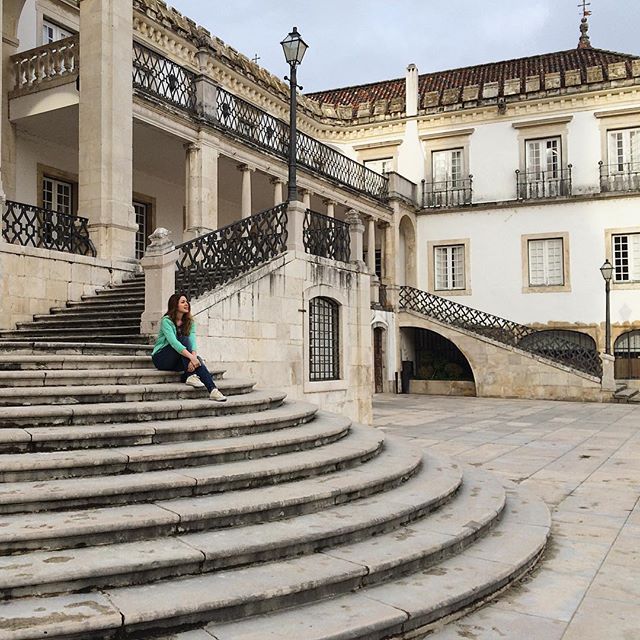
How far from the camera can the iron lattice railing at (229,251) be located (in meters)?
9.63

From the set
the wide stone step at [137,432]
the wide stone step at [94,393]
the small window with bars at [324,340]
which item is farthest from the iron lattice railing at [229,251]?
the wide stone step at [137,432]

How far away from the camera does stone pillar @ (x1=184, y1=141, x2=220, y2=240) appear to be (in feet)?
51.0

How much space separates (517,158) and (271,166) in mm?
12515

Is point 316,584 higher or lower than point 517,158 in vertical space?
lower

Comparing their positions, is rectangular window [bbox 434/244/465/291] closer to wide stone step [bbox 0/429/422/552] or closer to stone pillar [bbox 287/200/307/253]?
stone pillar [bbox 287/200/307/253]

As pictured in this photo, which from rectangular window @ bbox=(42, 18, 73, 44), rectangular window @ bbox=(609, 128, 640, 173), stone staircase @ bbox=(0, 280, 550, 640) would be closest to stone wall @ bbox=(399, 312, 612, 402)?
rectangular window @ bbox=(609, 128, 640, 173)

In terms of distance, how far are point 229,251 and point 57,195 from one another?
709cm

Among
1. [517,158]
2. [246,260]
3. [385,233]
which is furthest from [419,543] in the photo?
[517,158]

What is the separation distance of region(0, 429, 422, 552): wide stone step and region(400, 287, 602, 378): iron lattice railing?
60.3 ft

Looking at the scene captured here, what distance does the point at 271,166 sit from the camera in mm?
18500

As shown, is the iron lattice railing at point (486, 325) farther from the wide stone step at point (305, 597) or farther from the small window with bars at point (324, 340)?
the wide stone step at point (305, 597)

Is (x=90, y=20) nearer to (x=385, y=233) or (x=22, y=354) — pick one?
(x=22, y=354)

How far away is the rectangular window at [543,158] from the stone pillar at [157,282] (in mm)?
20850

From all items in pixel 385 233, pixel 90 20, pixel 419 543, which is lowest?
pixel 419 543
